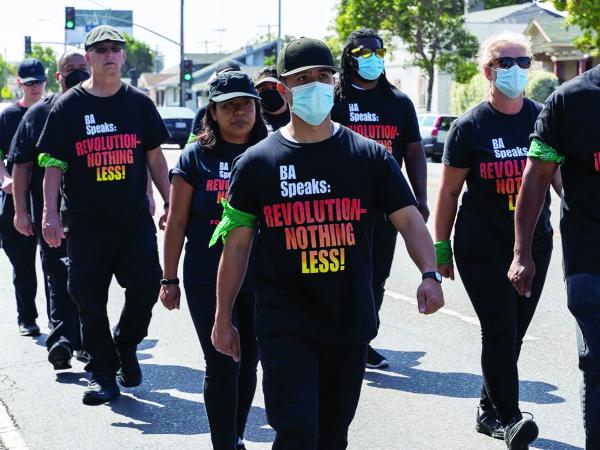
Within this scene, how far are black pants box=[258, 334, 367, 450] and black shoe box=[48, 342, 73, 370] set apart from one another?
3.65m

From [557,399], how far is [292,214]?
3.11 m

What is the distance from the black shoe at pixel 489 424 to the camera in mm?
5984

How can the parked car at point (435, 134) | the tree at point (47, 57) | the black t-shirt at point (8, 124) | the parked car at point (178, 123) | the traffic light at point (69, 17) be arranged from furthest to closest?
the tree at point (47, 57), the traffic light at point (69, 17), the parked car at point (178, 123), the parked car at point (435, 134), the black t-shirt at point (8, 124)

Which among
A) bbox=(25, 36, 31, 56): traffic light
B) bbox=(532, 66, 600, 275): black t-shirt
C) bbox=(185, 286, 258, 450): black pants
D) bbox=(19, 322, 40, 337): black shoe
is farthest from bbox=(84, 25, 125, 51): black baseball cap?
bbox=(25, 36, 31, 56): traffic light

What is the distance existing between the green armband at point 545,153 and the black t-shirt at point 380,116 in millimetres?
2542

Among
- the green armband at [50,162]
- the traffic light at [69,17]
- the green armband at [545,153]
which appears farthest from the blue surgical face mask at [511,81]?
the traffic light at [69,17]

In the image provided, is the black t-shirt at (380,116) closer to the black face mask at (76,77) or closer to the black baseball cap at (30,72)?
the black face mask at (76,77)

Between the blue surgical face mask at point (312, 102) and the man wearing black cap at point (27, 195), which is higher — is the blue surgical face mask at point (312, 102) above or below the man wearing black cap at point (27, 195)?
above

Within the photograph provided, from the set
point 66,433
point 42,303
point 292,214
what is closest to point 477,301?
point 292,214

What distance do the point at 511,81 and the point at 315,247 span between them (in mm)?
1928

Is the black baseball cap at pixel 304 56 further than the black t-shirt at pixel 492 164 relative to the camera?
No

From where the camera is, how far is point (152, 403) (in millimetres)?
6953

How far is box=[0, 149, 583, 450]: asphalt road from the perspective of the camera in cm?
613

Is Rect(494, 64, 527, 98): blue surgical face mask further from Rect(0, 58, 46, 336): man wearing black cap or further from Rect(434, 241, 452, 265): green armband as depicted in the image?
Rect(0, 58, 46, 336): man wearing black cap
